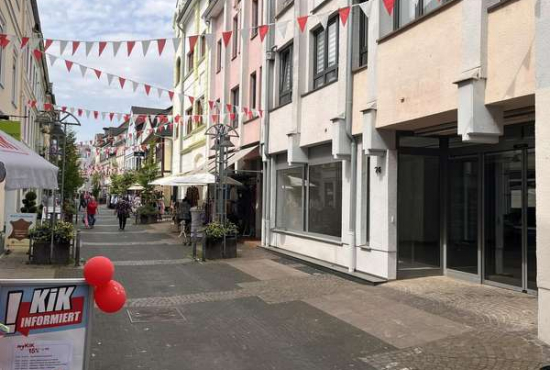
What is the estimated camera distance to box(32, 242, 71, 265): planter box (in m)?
11.7

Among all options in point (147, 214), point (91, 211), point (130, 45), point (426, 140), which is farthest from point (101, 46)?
point (147, 214)

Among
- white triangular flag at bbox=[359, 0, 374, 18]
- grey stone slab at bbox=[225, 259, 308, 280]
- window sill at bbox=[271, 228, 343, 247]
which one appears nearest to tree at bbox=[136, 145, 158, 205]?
window sill at bbox=[271, 228, 343, 247]

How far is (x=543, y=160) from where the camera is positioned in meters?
5.76

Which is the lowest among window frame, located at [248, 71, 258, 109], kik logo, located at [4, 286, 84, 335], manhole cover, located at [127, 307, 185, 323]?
manhole cover, located at [127, 307, 185, 323]

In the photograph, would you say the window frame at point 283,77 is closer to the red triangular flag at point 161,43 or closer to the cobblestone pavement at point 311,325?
the red triangular flag at point 161,43

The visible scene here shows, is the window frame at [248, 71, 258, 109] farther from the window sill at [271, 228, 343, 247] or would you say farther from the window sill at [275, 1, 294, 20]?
the window sill at [271, 228, 343, 247]

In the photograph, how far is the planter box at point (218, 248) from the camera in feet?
43.0

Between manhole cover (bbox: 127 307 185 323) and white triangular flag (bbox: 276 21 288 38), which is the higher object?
white triangular flag (bbox: 276 21 288 38)

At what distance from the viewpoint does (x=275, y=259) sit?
43.9 feet

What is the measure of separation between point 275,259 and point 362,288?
4357mm

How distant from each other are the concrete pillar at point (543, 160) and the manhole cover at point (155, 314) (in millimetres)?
4669

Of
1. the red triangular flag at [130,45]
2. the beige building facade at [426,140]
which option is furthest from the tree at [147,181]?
the red triangular flag at [130,45]

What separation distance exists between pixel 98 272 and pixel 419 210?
7.89m

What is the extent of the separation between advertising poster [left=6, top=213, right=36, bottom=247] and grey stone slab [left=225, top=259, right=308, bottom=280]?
531 centimetres
